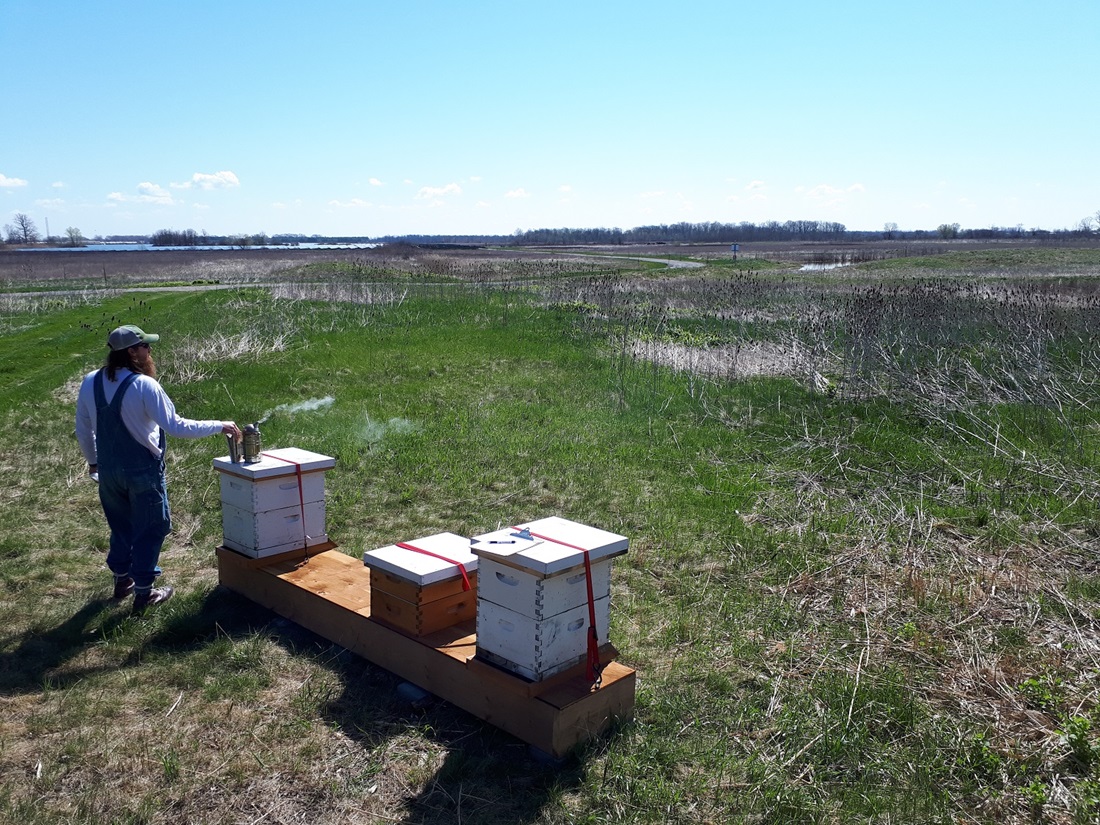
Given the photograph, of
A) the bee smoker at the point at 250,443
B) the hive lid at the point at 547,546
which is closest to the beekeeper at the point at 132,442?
the bee smoker at the point at 250,443

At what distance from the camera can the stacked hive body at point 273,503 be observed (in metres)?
5.66

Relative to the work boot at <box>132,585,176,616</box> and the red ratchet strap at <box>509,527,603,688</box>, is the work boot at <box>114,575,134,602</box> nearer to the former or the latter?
the work boot at <box>132,585,176,616</box>

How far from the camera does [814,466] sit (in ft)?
29.3

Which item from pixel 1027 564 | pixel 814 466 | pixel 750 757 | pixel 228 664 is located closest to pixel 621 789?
pixel 750 757

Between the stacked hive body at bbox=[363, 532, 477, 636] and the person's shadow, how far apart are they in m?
0.41

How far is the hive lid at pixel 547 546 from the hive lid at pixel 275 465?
83.6 inches

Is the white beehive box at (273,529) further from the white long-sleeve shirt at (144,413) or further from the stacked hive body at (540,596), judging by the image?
the stacked hive body at (540,596)

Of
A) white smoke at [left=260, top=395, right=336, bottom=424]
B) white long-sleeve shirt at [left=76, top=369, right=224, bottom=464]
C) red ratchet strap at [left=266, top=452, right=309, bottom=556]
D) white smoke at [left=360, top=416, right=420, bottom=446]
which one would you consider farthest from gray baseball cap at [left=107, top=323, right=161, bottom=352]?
white smoke at [left=260, top=395, right=336, bottom=424]

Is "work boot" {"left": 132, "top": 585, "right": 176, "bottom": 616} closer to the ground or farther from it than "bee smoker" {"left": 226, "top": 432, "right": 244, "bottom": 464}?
closer to the ground

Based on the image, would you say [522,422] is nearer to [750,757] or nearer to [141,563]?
[141,563]

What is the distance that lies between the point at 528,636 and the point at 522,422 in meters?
7.34

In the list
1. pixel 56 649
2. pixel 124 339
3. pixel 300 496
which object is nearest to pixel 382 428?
pixel 300 496

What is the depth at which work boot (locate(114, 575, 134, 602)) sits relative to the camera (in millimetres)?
5777

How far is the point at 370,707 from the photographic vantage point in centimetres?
451
